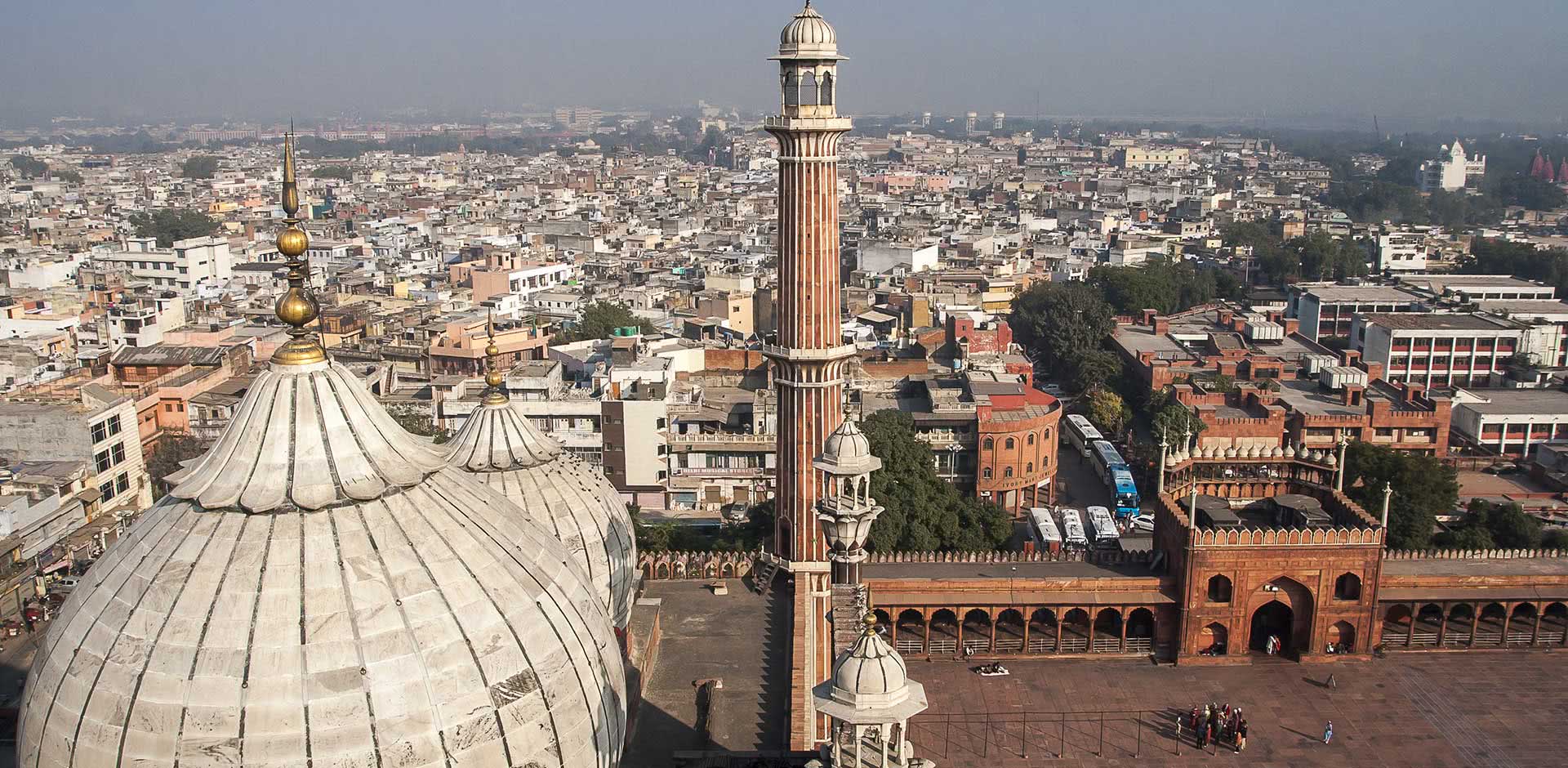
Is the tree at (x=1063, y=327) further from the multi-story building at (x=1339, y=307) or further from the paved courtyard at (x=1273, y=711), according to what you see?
the paved courtyard at (x=1273, y=711)

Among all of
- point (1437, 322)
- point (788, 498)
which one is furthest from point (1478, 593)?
point (1437, 322)

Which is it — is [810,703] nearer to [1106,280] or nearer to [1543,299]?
[1106,280]

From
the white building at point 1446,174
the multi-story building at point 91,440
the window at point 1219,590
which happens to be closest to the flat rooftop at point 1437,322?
the window at point 1219,590

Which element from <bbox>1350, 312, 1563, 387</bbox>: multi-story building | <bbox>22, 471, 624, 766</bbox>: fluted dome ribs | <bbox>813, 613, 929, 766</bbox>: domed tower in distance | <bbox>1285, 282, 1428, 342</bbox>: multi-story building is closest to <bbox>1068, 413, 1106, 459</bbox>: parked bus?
<bbox>1350, 312, 1563, 387</bbox>: multi-story building

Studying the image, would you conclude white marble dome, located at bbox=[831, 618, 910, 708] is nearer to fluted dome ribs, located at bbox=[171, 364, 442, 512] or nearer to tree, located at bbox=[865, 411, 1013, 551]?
fluted dome ribs, located at bbox=[171, 364, 442, 512]

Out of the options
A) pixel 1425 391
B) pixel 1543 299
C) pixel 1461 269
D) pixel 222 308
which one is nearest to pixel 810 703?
pixel 1425 391
